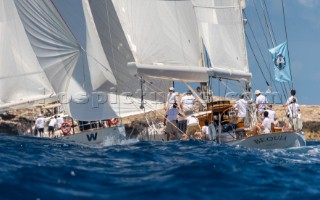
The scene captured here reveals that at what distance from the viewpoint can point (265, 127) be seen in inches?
786

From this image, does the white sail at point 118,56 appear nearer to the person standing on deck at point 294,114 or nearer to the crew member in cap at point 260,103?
the crew member in cap at point 260,103

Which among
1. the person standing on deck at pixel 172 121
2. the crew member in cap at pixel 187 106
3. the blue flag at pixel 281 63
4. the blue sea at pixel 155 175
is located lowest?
the blue sea at pixel 155 175

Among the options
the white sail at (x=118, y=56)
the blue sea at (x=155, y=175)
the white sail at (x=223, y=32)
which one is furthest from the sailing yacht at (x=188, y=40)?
the blue sea at (x=155, y=175)

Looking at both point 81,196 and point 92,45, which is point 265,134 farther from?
point 81,196

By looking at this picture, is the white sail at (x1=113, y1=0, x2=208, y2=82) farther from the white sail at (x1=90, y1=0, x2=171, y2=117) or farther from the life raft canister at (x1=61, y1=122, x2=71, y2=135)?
the life raft canister at (x1=61, y1=122, x2=71, y2=135)

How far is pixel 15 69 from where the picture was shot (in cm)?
2319

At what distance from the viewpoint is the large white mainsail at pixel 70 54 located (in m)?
22.1

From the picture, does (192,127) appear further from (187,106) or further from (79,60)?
(79,60)

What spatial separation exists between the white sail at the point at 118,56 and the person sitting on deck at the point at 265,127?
18.1 ft

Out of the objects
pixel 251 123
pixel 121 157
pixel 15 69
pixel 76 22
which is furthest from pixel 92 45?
pixel 121 157

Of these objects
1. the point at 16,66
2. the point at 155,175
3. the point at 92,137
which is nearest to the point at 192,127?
the point at 92,137

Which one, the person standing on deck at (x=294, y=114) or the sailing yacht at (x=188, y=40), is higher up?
the sailing yacht at (x=188, y=40)

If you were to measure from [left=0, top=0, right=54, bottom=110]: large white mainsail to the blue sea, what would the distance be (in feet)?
21.7

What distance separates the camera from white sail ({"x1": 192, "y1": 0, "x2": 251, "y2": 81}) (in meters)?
24.3
